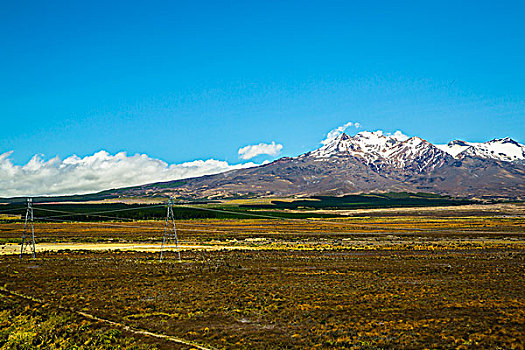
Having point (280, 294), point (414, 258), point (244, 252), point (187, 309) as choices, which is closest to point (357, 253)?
point (414, 258)

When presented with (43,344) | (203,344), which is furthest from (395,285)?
(43,344)

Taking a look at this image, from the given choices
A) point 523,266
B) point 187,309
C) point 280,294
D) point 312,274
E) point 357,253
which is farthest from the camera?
point 357,253

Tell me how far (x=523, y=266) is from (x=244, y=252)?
24.2 meters

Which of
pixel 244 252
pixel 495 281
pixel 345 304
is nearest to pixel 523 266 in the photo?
pixel 495 281

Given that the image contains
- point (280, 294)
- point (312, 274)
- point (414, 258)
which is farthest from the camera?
point (414, 258)

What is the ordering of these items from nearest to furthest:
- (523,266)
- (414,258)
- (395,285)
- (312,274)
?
(395,285) → (312,274) → (523,266) → (414,258)

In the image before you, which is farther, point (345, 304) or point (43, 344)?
point (345, 304)

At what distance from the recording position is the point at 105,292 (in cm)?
2191

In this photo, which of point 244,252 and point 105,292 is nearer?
point 105,292

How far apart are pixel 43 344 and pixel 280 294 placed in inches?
431

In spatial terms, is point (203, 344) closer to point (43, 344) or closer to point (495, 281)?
point (43, 344)

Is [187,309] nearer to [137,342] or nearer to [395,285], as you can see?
[137,342]

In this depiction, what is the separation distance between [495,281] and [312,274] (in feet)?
35.4

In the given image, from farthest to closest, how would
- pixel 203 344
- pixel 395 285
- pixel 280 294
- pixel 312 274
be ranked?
pixel 312 274 → pixel 395 285 → pixel 280 294 → pixel 203 344
